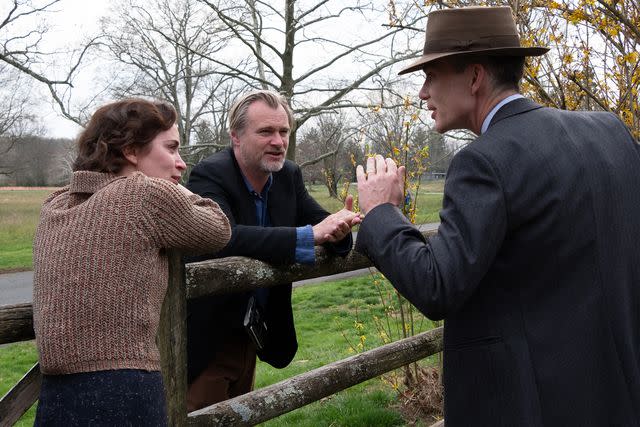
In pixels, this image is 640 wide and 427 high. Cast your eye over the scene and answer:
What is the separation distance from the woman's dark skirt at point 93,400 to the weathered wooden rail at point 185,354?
0.85 ft

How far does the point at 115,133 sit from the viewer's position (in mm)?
1944

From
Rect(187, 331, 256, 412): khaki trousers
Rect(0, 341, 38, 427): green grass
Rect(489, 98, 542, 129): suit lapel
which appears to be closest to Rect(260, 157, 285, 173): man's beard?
Rect(187, 331, 256, 412): khaki trousers

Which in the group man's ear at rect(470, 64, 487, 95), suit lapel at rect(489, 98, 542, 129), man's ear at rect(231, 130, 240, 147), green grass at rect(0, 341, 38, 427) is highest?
man's ear at rect(470, 64, 487, 95)

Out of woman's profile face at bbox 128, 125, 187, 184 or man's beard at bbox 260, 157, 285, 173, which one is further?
man's beard at bbox 260, 157, 285, 173

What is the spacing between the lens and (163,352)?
6.68ft

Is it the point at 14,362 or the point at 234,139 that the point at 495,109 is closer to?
the point at 234,139

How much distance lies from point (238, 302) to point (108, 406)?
1053 millimetres

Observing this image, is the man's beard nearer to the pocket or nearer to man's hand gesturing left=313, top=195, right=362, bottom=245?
man's hand gesturing left=313, top=195, right=362, bottom=245

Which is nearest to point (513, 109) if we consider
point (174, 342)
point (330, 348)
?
point (174, 342)

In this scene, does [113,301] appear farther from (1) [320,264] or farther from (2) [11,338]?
(1) [320,264]

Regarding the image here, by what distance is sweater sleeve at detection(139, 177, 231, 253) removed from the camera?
5.85 feet

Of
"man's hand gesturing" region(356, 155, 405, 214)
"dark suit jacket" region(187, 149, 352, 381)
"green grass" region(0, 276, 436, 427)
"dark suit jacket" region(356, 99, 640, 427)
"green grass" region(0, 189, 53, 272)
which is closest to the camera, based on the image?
"dark suit jacket" region(356, 99, 640, 427)

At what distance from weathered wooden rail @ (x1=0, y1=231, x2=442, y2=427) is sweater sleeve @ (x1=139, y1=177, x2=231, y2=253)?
0.51 ft

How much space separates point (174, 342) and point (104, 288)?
0.46 metres
